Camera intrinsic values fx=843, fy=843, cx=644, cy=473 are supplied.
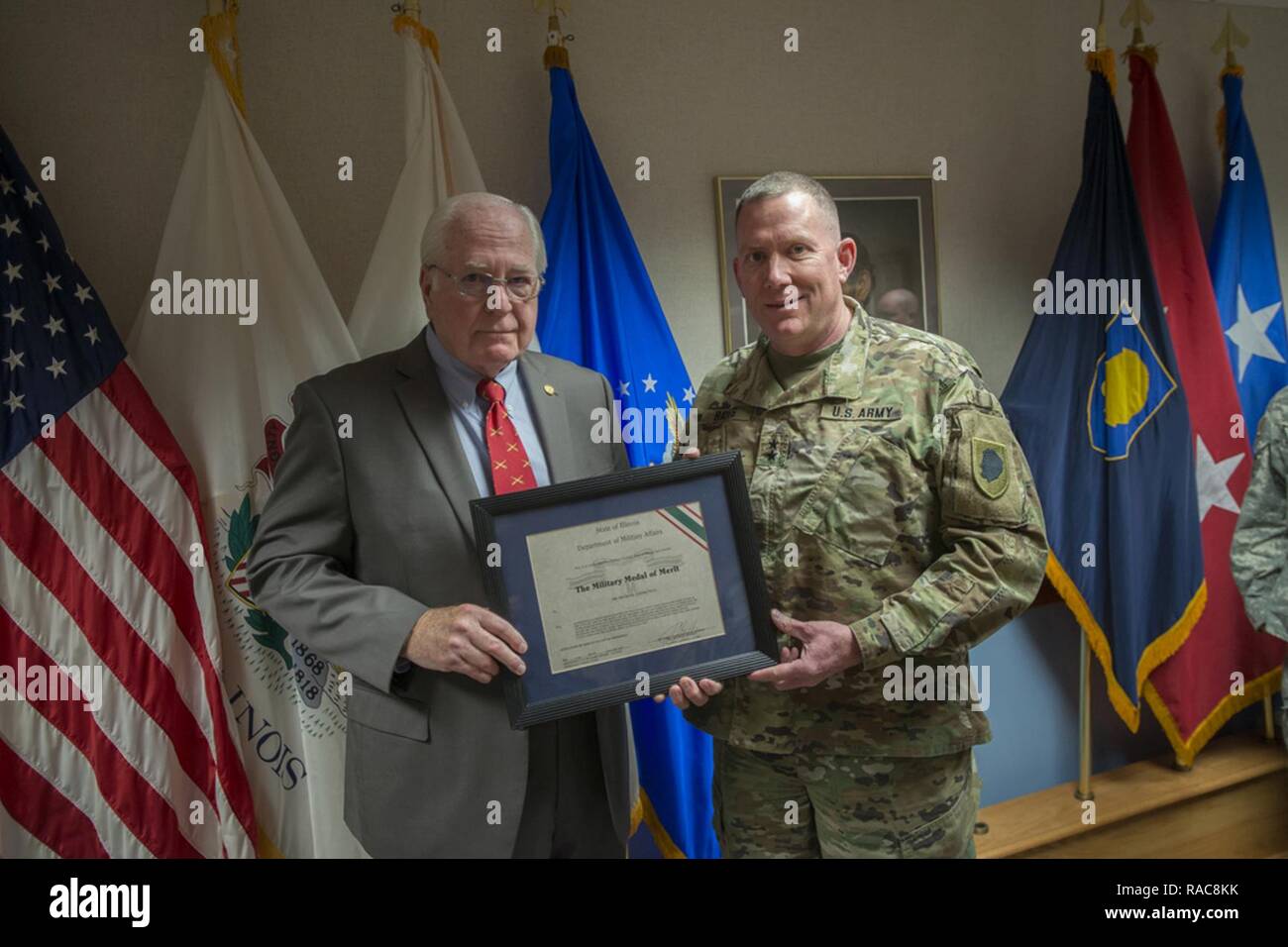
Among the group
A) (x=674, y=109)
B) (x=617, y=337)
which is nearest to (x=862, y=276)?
(x=674, y=109)

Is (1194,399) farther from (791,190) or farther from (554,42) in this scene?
(554,42)

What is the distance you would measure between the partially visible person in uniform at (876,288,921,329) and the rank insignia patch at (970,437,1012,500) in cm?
130

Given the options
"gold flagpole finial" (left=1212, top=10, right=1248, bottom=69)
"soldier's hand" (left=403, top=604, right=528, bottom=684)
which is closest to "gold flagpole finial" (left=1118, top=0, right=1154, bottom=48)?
"gold flagpole finial" (left=1212, top=10, right=1248, bottom=69)

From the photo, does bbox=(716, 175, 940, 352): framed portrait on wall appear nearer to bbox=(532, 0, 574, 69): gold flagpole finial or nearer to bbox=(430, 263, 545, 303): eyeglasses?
bbox=(532, 0, 574, 69): gold flagpole finial

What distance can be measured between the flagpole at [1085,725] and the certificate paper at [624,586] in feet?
6.11

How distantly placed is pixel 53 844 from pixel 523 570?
1.31m

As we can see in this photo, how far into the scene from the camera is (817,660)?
1551mm

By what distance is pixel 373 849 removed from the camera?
5.33 ft

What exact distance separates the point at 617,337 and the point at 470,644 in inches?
44.7

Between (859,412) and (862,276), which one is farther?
(862,276)

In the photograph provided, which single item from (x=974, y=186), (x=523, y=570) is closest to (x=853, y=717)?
(x=523, y=570)

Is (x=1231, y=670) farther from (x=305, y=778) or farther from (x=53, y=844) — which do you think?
(x=53, y=844)

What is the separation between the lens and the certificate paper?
1504mm

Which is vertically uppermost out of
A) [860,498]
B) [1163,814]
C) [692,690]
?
[860,498]
